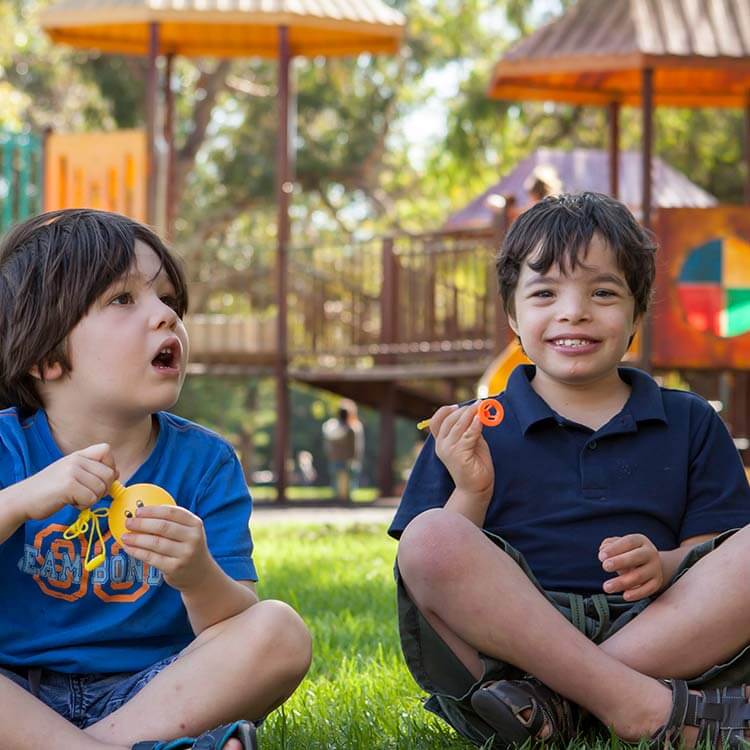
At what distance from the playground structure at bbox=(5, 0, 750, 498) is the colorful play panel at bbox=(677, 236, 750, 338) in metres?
0.02

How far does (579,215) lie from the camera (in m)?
3.31

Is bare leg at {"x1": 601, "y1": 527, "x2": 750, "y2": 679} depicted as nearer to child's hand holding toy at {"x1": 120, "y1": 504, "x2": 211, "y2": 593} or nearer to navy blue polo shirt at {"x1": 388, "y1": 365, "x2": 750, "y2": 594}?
navy blue polo shirt at {"x1": 388, "y1": 365, "x2": 750, "y2": 594}

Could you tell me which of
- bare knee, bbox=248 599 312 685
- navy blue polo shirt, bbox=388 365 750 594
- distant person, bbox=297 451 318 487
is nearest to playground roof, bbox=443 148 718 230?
navy blue polo shirt, bbox=388 365 750 594

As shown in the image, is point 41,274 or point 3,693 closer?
point 3,693

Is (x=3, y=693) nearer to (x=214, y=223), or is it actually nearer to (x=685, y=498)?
(x=685, y=498)

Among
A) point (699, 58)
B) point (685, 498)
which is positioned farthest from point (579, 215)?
point (699, 58)

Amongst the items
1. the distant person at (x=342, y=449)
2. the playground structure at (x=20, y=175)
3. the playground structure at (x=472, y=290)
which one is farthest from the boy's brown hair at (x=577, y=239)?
the distant person at (x=342, y=449)

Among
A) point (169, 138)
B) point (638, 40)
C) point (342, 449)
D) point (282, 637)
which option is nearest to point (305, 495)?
point (342, 449)

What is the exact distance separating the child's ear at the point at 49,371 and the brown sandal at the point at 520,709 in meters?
0.98

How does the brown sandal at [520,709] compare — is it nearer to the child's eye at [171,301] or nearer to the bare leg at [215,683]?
the bare leg at [215,683]

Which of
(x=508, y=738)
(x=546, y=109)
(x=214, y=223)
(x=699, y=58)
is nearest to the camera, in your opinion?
(x=508, y=738)

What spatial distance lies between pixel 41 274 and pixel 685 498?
1357 millimetres

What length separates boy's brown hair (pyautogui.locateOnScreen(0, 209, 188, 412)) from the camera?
2.94 m

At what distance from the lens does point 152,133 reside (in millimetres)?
12367
